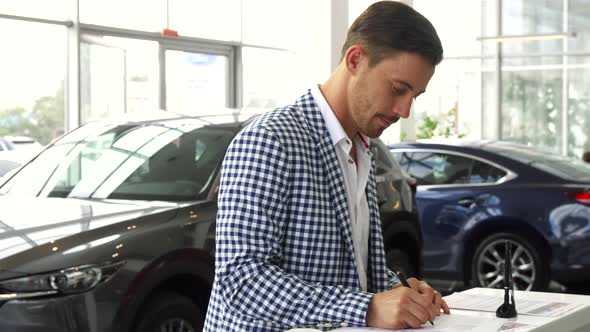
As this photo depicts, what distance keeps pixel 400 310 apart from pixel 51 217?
3.28 meters

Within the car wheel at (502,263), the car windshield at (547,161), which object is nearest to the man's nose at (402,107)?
the car wheel at (502,263)

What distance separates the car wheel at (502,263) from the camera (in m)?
9.31

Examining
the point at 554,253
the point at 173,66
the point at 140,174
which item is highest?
the point at 173,66

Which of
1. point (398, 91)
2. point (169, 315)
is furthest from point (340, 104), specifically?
point (169, 315)

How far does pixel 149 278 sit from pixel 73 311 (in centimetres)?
46

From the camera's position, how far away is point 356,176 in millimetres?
2721

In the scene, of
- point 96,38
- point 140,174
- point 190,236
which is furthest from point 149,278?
point 96,38

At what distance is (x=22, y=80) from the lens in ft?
43.3

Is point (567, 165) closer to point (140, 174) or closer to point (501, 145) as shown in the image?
point (501, 145)

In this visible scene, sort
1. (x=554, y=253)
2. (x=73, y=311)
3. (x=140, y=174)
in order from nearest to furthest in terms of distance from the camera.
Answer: (x=73, y=311) → (x=140, y=174) → (x=554, y=253)

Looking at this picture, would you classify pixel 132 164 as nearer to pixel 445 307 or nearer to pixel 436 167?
pixel 445 307

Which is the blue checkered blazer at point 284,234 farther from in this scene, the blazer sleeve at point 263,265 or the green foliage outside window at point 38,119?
the green foliage outside window at point 38,119

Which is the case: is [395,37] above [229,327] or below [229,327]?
above

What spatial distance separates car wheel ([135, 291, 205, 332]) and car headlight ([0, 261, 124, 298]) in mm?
332
